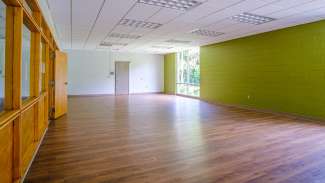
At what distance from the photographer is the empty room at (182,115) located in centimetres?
257

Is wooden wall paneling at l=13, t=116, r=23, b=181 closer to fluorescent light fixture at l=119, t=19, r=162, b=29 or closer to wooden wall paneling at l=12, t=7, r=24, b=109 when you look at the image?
wooden wall paneling at l=12, t=7, r=24, b=109

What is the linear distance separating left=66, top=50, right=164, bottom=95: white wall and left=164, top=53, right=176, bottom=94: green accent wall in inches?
12.1

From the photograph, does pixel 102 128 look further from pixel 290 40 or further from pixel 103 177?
pixel 290 40

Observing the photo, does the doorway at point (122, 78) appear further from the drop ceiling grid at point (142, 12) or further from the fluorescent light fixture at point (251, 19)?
the fluorescent light fixture at point (251, 19)

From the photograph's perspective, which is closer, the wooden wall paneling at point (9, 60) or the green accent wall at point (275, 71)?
the wooden wall paneling at point (9, 60)

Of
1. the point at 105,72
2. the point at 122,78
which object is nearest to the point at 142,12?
the point at 105,72

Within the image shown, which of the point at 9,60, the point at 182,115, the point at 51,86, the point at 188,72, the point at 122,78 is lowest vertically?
the point at 182,115

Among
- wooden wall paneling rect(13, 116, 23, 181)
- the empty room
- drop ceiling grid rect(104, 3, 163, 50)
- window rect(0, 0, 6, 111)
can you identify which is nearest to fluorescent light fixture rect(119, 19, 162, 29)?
the empty room

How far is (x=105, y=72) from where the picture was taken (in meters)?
13.0

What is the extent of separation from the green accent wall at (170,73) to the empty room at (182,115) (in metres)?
3.27

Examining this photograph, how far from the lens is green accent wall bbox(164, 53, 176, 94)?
1335 centimetres

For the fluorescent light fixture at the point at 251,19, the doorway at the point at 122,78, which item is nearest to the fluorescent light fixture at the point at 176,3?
the fluorescent light fixture at the point at 251,19

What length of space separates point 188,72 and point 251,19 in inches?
262

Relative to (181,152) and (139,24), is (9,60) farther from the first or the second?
(139,24)
